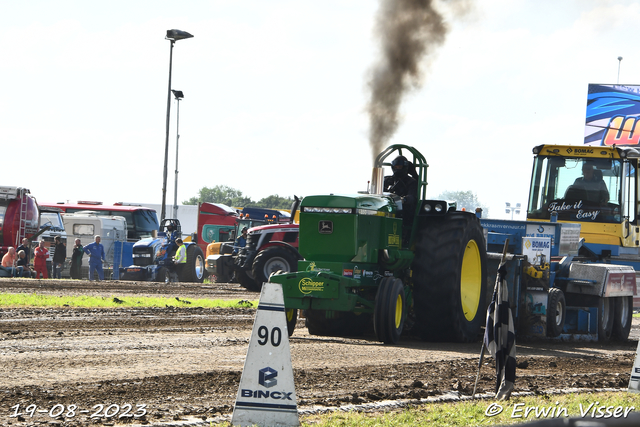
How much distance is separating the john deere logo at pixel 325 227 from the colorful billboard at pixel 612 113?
29727 mm

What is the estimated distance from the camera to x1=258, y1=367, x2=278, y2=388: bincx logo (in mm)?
5520

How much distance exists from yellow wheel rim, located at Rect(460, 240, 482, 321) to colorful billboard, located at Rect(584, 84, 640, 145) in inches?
1102

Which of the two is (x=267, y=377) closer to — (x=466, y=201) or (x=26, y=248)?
(x=26, y=248)

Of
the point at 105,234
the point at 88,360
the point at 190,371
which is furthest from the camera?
the point at 105,234

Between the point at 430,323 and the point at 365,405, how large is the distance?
5.32m

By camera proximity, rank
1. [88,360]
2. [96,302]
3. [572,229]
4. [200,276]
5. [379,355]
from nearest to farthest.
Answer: [88,360] → [379,355] → [572,229] → [96,302] → [200,276]

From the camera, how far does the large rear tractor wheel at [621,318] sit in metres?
14.0

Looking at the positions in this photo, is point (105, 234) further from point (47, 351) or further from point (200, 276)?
point (47, 351)

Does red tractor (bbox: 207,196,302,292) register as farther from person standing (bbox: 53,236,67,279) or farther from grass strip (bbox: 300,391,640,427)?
grass strip (bbox: 300,391,640,427)

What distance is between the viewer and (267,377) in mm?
5547

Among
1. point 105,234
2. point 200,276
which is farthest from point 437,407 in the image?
point 105,234

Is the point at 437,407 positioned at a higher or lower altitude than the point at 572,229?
lower

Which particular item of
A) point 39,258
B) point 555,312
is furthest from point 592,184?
point 39,258

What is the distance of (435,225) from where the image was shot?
1163 centimetres
